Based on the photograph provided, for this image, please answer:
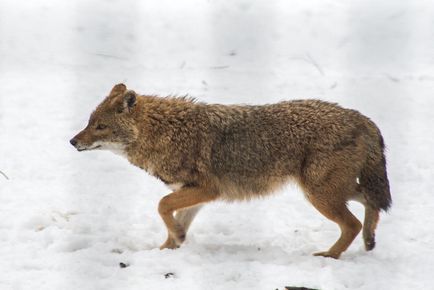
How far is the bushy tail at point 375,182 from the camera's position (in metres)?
8.13

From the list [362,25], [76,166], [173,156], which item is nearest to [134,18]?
[362,25]

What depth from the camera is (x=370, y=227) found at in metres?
8.16

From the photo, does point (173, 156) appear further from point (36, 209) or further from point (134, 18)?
point (134, 18)

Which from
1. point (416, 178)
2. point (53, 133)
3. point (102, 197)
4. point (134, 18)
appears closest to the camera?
point (102, 197)

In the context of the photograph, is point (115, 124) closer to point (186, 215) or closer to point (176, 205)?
point (176, 205)

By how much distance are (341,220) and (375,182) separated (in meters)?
0.52

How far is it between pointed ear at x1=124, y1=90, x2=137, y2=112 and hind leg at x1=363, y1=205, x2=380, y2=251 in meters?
2.54

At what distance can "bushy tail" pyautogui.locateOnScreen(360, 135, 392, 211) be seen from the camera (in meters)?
8.13

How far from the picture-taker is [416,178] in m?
10.3

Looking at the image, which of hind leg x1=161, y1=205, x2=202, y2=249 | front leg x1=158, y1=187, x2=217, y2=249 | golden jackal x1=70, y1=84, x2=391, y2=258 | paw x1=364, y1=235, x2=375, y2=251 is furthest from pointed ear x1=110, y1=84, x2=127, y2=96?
paw x1=364, y1=235, x2=375, y2=251

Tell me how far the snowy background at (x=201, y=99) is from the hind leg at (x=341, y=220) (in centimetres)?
18

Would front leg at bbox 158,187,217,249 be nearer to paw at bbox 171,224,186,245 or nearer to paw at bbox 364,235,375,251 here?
paw at bbox 171,224,186,245

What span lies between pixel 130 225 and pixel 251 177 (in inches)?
53.0

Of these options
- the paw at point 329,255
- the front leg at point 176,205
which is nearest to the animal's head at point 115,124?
the front leg at point 176,205
